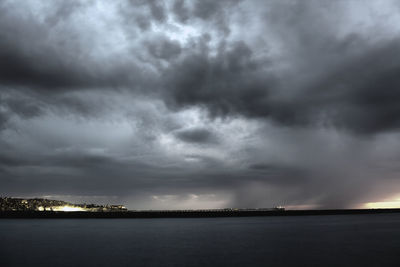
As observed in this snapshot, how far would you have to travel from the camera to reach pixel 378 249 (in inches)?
2849

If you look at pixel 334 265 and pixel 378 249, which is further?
pixel 378 249

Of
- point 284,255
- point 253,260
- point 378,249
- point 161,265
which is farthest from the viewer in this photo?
point 378,249

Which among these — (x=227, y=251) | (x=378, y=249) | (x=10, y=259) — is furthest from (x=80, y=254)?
(x=378, y=249)

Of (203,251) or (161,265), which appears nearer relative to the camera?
(161,265)

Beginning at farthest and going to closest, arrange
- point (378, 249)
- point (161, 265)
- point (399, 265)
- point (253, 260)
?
point (378, 249) → point (253, 260) → point (161, 265) → point (399, 265)

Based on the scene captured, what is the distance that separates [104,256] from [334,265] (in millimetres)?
42296

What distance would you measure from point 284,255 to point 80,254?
135ft

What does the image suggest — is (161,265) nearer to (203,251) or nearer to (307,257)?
(203,251)

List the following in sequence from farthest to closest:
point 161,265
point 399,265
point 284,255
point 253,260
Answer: point 284,255
point 253,260
point 161,265
point 399,265

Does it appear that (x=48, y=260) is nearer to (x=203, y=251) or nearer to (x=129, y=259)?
(x=129, y=259)

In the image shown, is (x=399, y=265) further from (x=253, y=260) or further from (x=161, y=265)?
(x=161, y=265)

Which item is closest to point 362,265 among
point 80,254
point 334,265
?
point 334,265

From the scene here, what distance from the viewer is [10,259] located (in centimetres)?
6269

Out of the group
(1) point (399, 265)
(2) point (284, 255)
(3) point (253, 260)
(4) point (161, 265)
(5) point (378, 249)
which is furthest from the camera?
(5) point (378, 249)
